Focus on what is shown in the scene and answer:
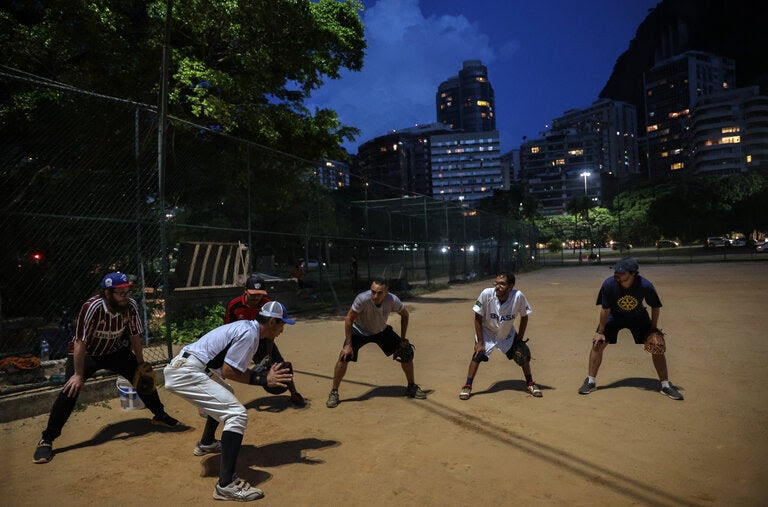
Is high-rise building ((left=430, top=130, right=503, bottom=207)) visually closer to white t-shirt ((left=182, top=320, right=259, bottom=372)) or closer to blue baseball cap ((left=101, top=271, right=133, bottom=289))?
blue baseball cap ((left=101, top=271, right=133, bottom=289))

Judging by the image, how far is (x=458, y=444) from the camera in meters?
4.53

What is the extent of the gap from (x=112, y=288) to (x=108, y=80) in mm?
9520

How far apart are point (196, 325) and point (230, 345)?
7.12 metres

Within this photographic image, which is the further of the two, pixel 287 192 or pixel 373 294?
pixel 287 192

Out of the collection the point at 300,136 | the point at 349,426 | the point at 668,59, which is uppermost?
the point at 668,59

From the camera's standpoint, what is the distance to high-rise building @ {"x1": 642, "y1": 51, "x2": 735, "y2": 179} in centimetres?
15625

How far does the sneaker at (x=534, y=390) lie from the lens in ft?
19.5

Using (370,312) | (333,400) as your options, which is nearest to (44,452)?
(333,400)

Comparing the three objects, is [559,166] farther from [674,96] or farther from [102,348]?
[102,348]

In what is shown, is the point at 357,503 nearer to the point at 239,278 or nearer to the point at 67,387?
the point at 67,387

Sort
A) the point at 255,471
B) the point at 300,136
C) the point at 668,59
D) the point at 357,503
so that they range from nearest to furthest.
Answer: the point at 357,503
the point at 255,471
the point at 300,136
the point at 668,59

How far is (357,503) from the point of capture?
3.51 meters

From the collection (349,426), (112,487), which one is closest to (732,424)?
(349,426)

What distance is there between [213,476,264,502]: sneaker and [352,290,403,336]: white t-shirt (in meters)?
2.49
